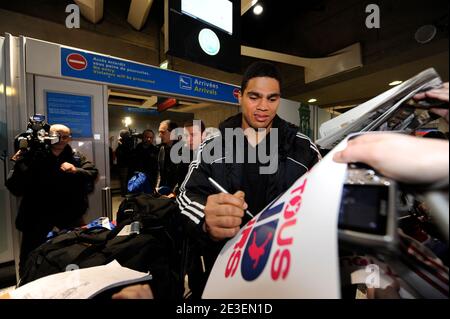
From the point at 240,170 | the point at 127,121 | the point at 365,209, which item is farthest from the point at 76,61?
the point at 127,121

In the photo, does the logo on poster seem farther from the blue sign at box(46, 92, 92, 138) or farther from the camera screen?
the blue sign at box(46, 92, 92, 138)

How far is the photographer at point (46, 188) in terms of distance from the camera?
5.24 ft

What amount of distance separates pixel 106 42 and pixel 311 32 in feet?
13.1

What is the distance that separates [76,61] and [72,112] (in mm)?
496

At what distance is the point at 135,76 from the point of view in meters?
2.48

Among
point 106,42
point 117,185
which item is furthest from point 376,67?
point 117,185

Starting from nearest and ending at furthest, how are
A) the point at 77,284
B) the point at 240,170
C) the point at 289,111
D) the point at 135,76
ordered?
the point at 77,284, the point at 240,170, the point at 135,76, the point at 289,111

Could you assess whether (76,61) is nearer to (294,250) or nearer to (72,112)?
(72,112)

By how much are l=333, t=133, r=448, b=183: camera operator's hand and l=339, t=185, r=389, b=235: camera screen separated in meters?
0.04

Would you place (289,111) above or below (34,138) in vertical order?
above

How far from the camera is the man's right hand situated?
1.88 ft

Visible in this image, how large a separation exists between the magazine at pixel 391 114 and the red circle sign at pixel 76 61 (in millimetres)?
2432

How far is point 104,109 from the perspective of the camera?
2.35 metres
